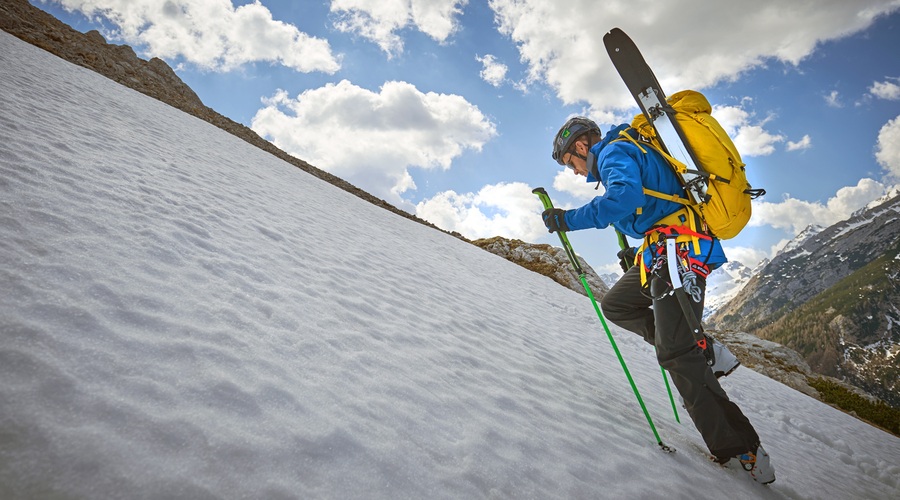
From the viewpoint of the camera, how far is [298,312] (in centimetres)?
379

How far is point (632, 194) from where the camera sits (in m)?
3.60

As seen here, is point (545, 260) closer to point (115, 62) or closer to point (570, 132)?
point (570, 132)

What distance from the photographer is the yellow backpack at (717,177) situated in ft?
11.6

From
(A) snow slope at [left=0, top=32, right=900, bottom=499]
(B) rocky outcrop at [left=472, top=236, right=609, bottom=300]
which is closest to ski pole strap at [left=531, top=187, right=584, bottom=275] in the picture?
(A) snow slope at [left=0, top=32, right=900, bottom=499]

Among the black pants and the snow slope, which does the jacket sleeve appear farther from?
the snow slope

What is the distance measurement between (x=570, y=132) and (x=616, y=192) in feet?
4.69

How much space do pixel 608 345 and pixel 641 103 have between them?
583cm

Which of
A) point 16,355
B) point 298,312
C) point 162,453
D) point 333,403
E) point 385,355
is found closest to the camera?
point 162,453

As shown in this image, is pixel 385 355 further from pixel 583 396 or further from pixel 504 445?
pixel 583 396

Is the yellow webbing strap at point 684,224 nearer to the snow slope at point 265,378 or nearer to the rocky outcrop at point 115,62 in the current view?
the snow slope at point 265,378

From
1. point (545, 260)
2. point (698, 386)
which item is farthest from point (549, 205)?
point (545, 260)

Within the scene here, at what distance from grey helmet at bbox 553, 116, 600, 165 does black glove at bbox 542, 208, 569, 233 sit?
2.92 ft

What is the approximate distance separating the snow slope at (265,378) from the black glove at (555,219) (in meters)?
1.77

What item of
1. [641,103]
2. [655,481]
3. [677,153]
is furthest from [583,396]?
[641,103]
